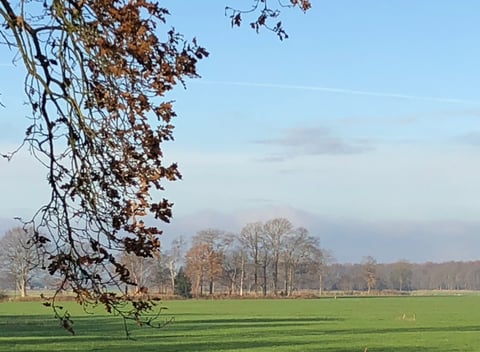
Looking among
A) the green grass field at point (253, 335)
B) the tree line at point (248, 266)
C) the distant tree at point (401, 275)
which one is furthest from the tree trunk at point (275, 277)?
the green grass field at point (253, 335)

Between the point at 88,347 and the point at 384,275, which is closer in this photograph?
the point at 88,347

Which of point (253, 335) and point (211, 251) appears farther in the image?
point (211, 251)

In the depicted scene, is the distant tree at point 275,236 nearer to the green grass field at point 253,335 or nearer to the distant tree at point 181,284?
the distant tree at point 181,284

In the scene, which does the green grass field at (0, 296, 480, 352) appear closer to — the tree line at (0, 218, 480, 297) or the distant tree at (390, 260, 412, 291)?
the tree line at (0, 218, 480, 297)

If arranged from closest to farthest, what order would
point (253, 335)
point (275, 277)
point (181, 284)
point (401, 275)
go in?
point (253, 335), point (181, 284), point (275, 277), point (401, 275)

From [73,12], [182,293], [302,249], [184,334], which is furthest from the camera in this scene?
[302,249]

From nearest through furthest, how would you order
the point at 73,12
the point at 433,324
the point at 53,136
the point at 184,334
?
the point at 73,12 < the point at 53,136 < the point at 184,334 < the point at 433,324

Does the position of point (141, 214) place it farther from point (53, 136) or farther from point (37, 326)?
point (37, 326)

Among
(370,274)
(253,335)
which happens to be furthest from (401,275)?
(253,335)

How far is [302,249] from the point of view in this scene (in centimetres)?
11412

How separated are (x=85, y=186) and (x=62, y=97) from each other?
60 cm

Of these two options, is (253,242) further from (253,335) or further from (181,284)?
(253,335)

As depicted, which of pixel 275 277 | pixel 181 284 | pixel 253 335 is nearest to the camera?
pixel 253 335

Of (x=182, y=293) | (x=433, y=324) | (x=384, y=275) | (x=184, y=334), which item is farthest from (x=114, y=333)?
(x=384, y=275)
